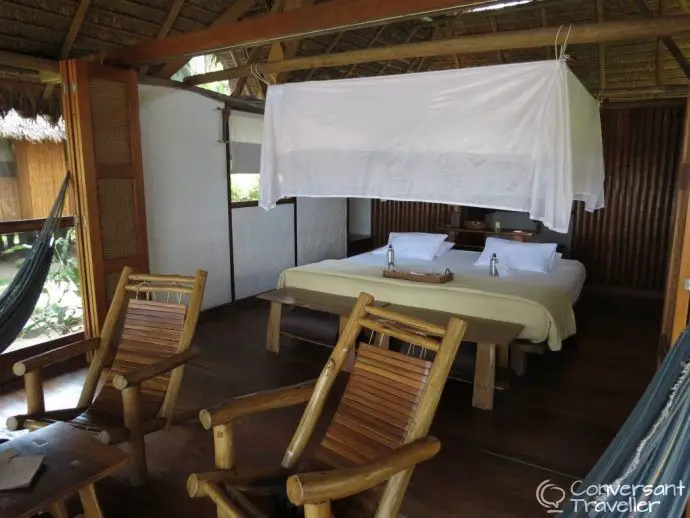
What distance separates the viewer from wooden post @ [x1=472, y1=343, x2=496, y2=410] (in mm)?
2828

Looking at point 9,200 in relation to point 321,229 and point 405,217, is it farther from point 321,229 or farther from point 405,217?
point 405,217

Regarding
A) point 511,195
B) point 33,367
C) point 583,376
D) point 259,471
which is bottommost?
point 583,376

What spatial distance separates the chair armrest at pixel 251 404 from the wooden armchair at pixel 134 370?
0.54m

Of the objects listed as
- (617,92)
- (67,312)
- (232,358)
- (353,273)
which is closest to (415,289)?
(353,273)

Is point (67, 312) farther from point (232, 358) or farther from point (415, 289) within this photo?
point (415, 289)

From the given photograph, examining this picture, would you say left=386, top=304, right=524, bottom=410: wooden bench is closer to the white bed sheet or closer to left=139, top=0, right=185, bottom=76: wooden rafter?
the white bed sheet

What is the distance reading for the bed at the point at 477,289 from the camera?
3.10m

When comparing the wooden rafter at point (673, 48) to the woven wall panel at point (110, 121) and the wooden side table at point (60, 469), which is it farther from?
the wooden side table at point (60, 469)

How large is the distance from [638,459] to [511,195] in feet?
4.87

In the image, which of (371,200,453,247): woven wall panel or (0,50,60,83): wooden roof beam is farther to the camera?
(371,200,453,247): woven wall panel

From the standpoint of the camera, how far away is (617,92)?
523 cm

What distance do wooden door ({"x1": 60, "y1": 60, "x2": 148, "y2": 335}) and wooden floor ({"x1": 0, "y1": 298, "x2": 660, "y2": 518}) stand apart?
74 centimetres

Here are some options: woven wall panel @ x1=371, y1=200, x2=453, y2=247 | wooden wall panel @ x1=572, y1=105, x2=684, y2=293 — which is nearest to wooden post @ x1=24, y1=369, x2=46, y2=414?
woven wall panel @ x1=371, y1=200, x2=453, y2=247

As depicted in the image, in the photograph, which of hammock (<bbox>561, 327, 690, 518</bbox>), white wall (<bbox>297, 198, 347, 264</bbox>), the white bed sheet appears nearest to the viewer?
hammock (<bbox>561, 327, 690, 518</bbox>)
